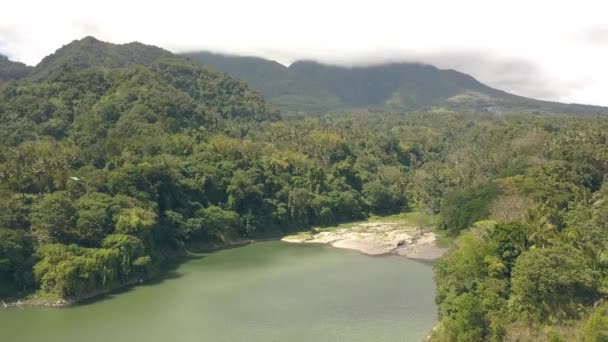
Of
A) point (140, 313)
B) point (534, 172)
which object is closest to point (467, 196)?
point (534, 172)

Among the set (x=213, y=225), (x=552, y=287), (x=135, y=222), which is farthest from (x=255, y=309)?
(x=213, y=225)

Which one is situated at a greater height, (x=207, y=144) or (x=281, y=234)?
(x=207, y=144)

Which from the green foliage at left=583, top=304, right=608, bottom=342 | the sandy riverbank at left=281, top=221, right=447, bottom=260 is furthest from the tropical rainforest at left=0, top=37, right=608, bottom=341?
the sandy riverbank at left=281, top=221, right=447, bottom=260

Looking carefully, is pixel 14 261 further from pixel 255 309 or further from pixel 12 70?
pixel 12 70

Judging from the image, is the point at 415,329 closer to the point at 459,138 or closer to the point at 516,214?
the point at 516,214

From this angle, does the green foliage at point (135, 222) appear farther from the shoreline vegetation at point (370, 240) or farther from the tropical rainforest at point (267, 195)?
the shoreline vegetation at point (370, 240)

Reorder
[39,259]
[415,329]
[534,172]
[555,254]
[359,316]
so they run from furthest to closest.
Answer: [534,172]
[39,259]
[359,316]
[415,329]
[555,254]
